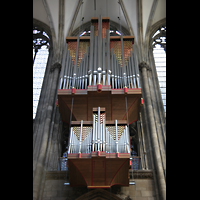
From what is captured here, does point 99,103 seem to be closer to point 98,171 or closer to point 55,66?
point 98,171

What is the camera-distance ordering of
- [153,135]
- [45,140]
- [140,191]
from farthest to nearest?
[153,135] → [45,140] → [140,191]

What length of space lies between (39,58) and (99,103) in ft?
21.7

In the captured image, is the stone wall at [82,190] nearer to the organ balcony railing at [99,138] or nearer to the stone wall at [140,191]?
the stone wall at [140,191]

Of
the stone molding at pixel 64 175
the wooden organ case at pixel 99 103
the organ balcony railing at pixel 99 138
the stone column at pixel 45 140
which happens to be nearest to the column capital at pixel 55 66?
the stone column at pixel 45 140

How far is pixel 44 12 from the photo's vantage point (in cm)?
1719

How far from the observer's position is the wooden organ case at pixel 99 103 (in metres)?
9.28

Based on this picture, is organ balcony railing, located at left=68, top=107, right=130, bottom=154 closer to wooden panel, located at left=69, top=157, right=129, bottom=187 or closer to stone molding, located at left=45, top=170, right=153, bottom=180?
wooden panel, located at left=69, top=157, right=129, bottom=187

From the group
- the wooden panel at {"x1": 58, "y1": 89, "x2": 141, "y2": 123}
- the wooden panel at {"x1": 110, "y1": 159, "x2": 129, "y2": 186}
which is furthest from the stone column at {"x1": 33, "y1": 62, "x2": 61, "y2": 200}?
the wooden panel at {"x1": 110, "y1": 159, "x2": 129, "y2": 186}

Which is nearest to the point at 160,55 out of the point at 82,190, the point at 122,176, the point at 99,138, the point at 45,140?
the point at 45,140

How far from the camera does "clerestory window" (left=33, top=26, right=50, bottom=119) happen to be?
1472 centimetres

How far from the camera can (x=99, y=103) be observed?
11328 millimetres
